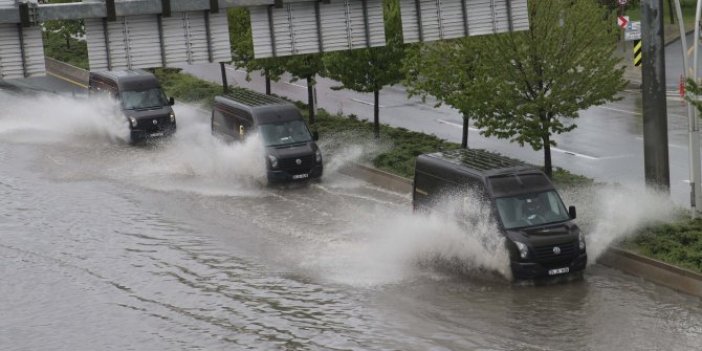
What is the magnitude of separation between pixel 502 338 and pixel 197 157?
1848 cm

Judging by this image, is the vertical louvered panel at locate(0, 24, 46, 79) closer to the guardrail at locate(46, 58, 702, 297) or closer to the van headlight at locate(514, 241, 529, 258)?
the van headlight at locate(514, 241, 529, 258)

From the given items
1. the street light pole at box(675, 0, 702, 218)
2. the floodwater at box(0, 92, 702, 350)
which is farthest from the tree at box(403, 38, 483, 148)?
the street light pole at box(675, 0, 702, 218)

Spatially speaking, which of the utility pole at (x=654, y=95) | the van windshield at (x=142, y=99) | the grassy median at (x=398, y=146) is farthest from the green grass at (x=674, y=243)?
the van windshield at (x=142, y=99)

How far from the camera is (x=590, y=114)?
4231 cm

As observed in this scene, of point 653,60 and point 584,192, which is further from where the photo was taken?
point 584,192

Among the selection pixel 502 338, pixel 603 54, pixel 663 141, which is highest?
pixel 603 54

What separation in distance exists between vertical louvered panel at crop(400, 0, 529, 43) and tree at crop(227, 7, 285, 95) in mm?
12462

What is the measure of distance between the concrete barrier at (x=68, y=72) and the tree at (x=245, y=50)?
35.5 feet

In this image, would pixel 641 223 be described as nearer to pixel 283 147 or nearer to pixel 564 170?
pixel 564 170

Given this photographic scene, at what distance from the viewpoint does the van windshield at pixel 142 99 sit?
39.2m

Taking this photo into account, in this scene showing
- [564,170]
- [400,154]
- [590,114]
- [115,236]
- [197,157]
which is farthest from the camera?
[590,114]

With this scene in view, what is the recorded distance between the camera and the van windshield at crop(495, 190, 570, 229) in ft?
74.0

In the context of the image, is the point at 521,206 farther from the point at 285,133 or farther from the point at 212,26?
the point at 285,133

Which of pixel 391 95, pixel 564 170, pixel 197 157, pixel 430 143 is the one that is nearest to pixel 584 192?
pixel 564 170
